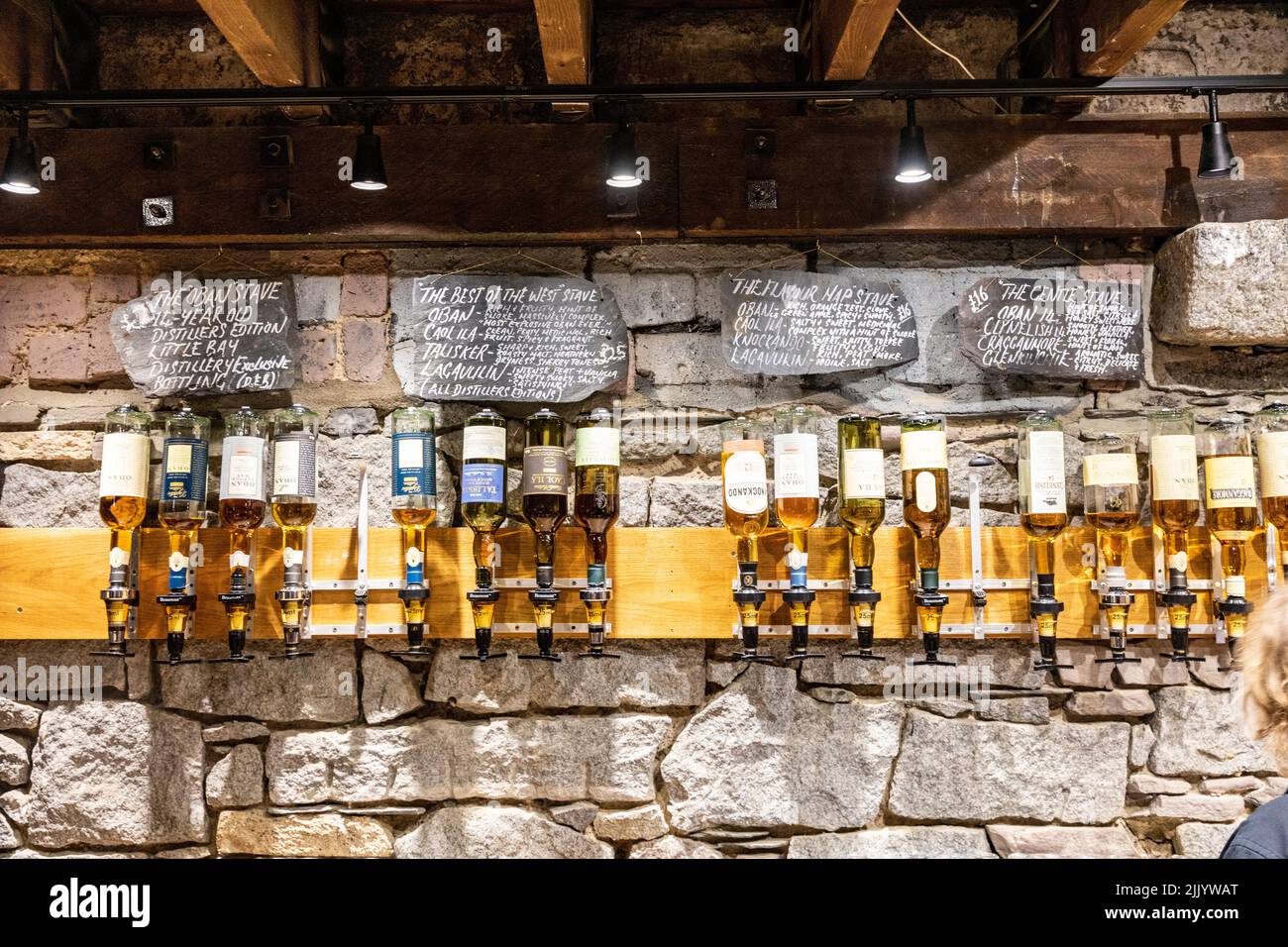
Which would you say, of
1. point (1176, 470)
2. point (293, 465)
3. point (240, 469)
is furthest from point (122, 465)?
point (1176, 470)

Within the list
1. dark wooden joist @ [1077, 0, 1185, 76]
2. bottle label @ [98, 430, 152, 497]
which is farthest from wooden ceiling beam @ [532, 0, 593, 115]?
bottle label @ [98, 430, 152, 497]

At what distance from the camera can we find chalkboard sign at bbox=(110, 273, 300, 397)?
8.03ft

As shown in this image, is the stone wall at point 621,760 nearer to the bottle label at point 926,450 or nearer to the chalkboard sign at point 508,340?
the bottle label at point 926,450

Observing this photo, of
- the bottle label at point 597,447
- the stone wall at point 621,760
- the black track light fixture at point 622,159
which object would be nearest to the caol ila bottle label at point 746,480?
the bottle label at point 597,447

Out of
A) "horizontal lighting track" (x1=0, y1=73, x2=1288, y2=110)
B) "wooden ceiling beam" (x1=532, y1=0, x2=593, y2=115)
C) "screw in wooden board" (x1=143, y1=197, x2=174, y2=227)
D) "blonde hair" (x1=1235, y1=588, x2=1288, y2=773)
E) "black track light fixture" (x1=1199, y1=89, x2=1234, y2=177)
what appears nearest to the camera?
"blonde hair" (x1=1235, y1=588, x2=1288, y2=773)

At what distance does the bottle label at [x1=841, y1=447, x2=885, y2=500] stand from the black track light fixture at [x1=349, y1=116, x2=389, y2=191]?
4.39ft

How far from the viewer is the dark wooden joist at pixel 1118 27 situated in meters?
2.07

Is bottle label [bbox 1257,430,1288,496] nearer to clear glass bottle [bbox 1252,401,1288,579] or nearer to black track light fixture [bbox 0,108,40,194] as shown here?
clear glass bottle [bbox 1252,401,1288,579]

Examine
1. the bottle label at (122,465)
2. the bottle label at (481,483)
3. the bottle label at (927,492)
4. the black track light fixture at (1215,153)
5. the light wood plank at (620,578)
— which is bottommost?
the light wood plank at (620,578)

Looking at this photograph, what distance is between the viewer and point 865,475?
222 centimetres

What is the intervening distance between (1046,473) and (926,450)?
0.30 metres

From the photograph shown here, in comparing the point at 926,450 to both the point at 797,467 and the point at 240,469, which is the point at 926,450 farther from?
the point at 240,469

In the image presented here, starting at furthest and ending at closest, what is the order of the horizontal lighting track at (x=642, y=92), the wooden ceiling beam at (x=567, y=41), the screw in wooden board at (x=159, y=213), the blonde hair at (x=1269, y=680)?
the screw in wooden board at (x=159, y=213) → the horizontal lighting track at (x=642, y=92) → the wooden ceiling beam at (x=567, y=41) → the blonde hair at (x=1269, y=680)

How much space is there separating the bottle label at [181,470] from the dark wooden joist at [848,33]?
185cm
